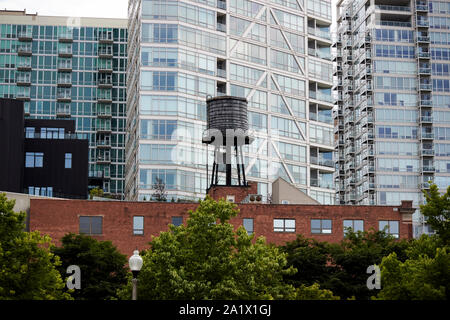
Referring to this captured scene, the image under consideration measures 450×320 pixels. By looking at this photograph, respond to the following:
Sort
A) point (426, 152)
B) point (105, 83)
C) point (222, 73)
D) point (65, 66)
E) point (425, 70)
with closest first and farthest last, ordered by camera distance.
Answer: point (222, 73), point (426, 152), point (425, 70), point (65, 66), point (105, 83)

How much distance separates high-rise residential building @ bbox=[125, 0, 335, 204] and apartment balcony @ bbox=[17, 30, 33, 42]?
38.2 metres

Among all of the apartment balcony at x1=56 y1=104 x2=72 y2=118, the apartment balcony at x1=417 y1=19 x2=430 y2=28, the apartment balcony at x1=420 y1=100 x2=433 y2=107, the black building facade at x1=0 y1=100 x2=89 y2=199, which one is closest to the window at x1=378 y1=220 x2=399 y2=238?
the black building facade at x1=0 y1=100 x2=89 y2=199

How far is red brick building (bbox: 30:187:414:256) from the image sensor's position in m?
80.1

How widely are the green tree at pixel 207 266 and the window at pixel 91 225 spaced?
24.6 m

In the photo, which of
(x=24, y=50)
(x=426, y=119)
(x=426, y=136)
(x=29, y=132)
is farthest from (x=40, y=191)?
(x=426, y=119)

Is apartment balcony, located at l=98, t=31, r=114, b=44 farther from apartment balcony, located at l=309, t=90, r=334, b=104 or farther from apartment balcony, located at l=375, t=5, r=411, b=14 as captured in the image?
apartment balcony, located at l=309, t=90, r=334, b=104

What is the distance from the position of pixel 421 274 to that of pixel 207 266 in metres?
13.0

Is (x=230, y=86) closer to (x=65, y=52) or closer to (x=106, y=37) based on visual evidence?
(x=106, y=37)

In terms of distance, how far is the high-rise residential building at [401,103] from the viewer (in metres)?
158

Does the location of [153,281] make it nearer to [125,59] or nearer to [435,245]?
[435,245]

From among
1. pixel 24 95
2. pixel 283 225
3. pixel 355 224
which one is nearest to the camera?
pixel 283 225

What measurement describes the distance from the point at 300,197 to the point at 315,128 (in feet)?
170

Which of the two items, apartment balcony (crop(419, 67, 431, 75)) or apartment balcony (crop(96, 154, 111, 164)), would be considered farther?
apartment balcony (crop(96, 154, 111, 164))

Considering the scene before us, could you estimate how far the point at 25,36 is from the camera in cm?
17738
